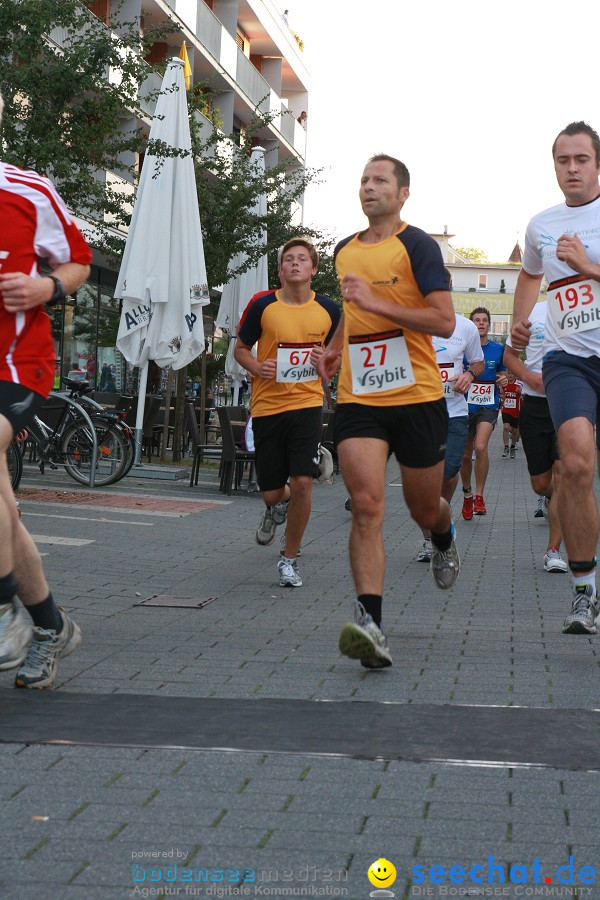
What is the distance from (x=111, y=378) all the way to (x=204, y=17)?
12.3 metres

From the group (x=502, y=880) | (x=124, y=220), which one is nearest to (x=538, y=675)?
(x=502, y=880)

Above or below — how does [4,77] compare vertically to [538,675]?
above

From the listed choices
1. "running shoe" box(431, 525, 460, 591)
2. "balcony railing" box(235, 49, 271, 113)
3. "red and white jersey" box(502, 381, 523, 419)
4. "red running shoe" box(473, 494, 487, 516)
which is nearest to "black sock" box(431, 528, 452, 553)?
"running shoe" box(431, 525, 460, 591)

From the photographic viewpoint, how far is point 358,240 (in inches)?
239

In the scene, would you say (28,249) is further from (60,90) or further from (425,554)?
(60,90)

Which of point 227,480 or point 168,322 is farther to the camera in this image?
point 168,322

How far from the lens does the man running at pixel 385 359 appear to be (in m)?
5.66

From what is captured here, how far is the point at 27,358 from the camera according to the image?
187 inches

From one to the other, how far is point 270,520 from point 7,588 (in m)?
4.79

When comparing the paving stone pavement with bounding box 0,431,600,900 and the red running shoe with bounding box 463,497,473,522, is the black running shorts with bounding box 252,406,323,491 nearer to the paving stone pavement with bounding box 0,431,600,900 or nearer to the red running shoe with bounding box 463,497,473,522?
the paving stone pavement with bounding box 0,431,600,900

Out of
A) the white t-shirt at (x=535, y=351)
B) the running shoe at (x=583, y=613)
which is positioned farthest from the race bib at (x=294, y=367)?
the running shoe at (x=583, y=613)

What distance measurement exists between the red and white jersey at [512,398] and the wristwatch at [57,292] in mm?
20746

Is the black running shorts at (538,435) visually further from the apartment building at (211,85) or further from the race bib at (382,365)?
the apartment building at (211,85)

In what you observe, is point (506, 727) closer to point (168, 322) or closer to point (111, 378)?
point (168, 322)
